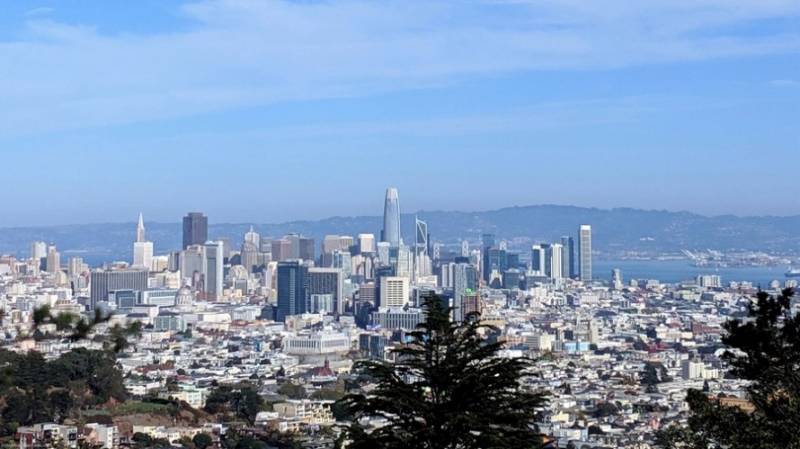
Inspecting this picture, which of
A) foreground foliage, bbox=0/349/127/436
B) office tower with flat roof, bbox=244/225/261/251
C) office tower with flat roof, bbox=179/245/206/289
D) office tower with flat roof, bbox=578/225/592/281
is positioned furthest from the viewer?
office tower with flat roof, bbox=244/225/261/251

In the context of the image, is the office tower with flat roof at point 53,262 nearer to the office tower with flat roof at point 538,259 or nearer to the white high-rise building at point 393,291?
the white high-rise building at point 393,291

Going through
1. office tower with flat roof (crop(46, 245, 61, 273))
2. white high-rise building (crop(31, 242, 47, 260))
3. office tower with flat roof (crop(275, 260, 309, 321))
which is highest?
white high-rise building (crop(31, 242, 47, 260))

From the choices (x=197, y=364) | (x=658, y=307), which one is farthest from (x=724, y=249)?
(x=197, y=364)

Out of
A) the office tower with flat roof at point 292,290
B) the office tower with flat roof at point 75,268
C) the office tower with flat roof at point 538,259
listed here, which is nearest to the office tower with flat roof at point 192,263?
the office tower with flat roof at point 75,268

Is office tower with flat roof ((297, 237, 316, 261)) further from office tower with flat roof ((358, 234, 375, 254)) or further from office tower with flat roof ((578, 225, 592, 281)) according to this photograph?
office tower with flat roof ((578, 225, 592, 281))

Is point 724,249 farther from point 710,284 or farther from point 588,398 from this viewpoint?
point 588,398

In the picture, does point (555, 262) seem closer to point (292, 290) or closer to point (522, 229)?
point (522, 229)

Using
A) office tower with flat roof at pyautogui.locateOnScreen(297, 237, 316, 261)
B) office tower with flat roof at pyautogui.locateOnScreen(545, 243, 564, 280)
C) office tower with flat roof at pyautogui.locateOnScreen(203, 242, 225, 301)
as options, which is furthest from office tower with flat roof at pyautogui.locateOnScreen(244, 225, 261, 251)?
office tower with flat roof at pyautogui.locateOnScreen(545, 243, 564, 280)
